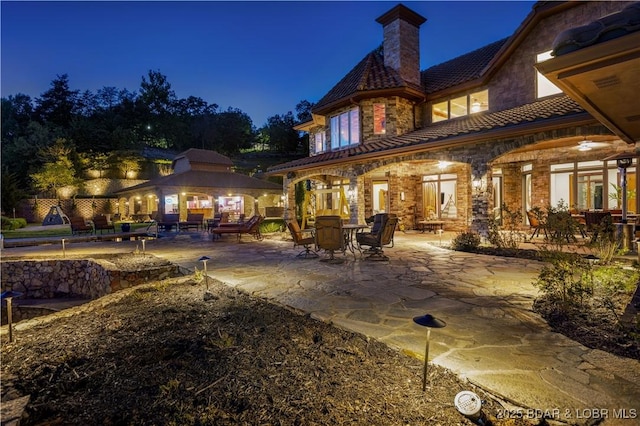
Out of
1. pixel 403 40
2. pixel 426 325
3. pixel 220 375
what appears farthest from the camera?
pixel 403 40

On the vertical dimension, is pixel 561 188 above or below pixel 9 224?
above

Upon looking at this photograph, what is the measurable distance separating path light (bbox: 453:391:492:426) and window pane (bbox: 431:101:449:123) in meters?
14.9

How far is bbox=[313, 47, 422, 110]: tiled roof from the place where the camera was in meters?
14.9

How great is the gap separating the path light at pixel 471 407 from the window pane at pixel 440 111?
48.9 feet

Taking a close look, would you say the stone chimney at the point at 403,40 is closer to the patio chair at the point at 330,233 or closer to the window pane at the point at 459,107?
the window pane at the point at 459,107

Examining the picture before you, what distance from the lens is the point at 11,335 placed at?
382 cm

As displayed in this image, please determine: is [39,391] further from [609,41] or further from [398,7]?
[398,7]

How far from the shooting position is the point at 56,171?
26.9 meters

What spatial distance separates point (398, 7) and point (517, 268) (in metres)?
13.8

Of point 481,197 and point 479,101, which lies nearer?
point 481,197

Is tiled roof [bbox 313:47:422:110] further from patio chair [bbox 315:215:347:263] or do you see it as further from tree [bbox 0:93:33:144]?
tree [bbox 0:93:33:144]

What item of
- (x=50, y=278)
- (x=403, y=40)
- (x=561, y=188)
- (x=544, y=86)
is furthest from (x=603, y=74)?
(x=403, y=40)

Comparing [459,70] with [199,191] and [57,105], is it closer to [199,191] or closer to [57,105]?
[199,191]

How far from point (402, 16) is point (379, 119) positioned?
5260 millimetres
